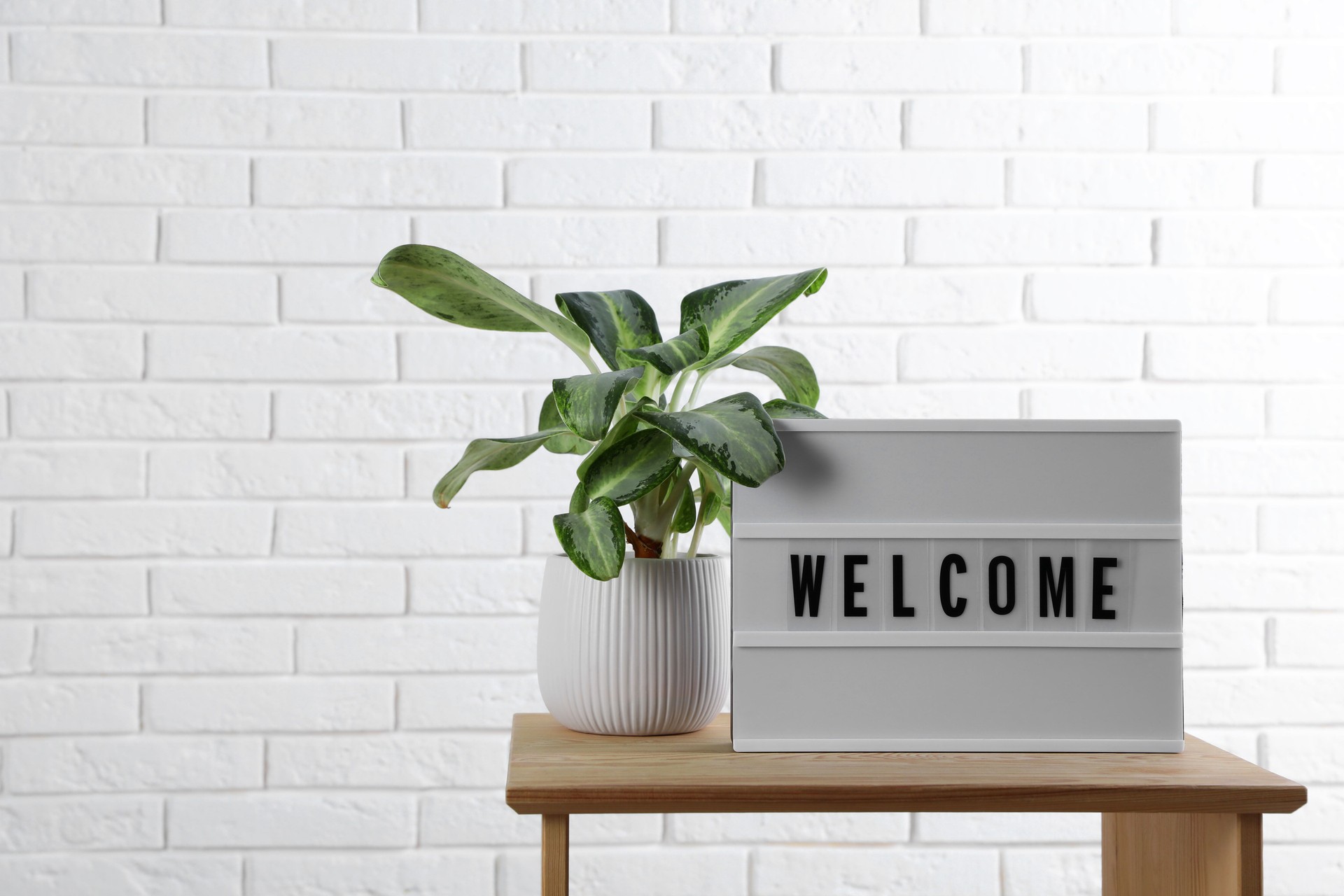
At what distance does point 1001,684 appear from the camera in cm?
95

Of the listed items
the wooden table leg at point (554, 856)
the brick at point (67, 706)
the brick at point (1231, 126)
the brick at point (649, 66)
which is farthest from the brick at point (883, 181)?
the brick at point (67, 706)

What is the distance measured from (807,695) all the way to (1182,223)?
1.00 m

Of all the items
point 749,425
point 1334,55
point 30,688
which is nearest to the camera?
point 749,425

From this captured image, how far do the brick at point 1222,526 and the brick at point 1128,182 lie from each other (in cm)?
41

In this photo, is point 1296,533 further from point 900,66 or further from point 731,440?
point 731,440

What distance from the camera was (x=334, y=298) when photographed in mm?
1515

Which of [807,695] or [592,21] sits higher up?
[592,21]

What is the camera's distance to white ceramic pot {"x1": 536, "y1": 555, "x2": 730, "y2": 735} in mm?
1000

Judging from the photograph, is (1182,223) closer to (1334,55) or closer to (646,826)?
(1334,55)

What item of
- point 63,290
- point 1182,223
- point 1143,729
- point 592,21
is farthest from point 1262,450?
point 63,290

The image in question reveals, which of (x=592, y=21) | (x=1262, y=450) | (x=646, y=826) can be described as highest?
(x=592, y=21)

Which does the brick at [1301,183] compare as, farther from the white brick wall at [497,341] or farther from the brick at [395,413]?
the brick at [395,413]

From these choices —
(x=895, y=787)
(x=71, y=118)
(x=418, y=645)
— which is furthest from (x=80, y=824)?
(x=895, y=787)

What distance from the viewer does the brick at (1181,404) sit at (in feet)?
5.10
